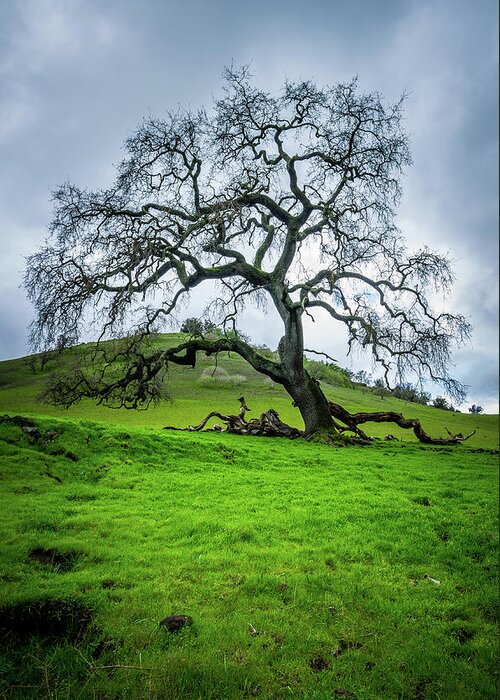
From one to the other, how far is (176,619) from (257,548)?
2621mm

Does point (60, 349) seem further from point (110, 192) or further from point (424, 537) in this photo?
point (424, 537)

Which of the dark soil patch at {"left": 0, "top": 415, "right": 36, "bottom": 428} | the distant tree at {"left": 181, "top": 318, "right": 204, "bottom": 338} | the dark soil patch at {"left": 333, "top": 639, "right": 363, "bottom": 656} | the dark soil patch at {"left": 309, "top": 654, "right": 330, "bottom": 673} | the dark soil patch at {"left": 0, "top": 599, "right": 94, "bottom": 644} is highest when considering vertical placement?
the distant tree at {"left": 181, "top": 318, "right": 204, "bottom": 338}

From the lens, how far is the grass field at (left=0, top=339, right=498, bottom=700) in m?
3.91

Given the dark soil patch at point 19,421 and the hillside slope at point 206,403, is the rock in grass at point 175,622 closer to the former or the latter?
the dark soil patch at point 19,421

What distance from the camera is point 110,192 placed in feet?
56.1

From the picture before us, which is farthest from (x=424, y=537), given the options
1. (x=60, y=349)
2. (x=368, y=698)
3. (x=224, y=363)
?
(x=224, y=363)

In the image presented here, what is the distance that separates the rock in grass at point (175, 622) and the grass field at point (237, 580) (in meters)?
0.07

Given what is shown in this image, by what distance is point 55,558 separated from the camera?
6301 millimetres

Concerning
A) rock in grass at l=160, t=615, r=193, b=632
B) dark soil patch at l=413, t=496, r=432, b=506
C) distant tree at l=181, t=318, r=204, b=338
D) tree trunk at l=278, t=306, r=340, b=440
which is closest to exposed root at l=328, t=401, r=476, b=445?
tree trunk at l=278, t=306, r=340, b=440

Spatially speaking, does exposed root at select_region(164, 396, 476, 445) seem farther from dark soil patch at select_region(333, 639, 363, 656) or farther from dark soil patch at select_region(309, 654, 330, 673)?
dark soil patch at select_region(309, 654, 330, 673)

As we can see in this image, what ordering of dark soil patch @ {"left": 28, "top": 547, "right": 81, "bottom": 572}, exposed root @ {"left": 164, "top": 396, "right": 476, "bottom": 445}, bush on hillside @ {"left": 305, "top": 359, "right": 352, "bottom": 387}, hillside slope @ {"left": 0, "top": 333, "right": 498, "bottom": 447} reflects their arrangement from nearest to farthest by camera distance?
dark soil patch @ {"left": 28, "top": 547, "right": 81, "bottom": 572}, exposed root @ {"left": 164, "top": 396, "right": 476, "bottom": 445}, bush on hillside @ {"left": 305, "top": 359, "right": 352, "bottom": 387}, hillside slope @ {"left": 0, "top": 333, "right": 498, "bottom": 447}

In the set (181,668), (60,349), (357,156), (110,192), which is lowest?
(181,668)

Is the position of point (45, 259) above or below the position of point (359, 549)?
above

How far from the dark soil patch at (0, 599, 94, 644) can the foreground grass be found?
16 millimetres
